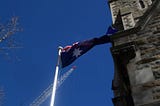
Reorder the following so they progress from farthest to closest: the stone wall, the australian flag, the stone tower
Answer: the australian flag < the stone tower < the stone wall

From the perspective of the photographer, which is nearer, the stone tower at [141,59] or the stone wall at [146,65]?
the stone wall at [146,65]

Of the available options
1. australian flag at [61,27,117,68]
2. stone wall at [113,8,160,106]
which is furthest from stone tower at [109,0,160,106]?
australian flag at [61,27,117,68]

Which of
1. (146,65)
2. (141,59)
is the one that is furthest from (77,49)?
(146,65)

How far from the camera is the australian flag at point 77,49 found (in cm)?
1184

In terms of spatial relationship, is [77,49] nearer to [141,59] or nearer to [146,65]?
[141,59]

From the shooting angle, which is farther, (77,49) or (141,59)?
(77,49)

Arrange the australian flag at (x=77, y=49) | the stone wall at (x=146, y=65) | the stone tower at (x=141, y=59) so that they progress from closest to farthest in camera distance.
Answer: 1. the stone wall at (x=146, y=65)
2. the stone tower at (x=141, y=59)
3. the australian flag at (x=77, y=49)

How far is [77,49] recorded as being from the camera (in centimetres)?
1323

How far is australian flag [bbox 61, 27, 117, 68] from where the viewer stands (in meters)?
11.8

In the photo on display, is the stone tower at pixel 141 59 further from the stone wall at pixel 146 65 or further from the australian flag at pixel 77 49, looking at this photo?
the australian flag at pixel 77 49

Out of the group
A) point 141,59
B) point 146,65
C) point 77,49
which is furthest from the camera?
point 77,49

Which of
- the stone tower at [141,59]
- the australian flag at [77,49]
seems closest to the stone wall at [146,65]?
the stone tower at [141,59]

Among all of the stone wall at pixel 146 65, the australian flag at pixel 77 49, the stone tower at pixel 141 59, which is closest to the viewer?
the stone wall at pixel 146 65

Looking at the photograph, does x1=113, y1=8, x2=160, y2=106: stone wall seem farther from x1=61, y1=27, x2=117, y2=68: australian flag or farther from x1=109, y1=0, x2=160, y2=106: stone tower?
x1=61, y1=27, x2=117, y2=68: australian flag
